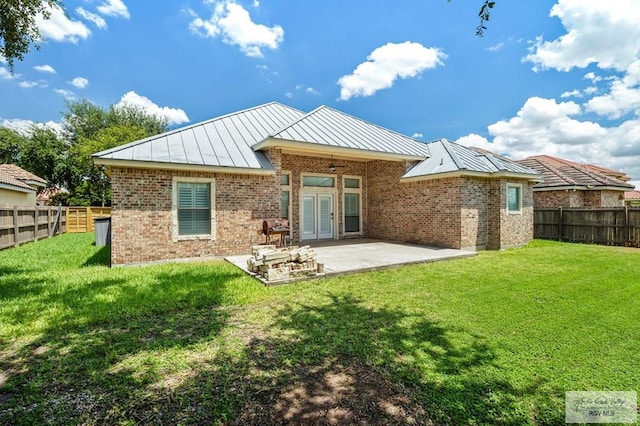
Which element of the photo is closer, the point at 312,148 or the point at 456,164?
the point at 312,148

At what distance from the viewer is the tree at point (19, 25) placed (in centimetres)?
690

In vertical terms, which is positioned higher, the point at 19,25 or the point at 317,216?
the point at 19,25

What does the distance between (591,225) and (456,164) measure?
24.8 ft

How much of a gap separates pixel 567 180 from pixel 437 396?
18.5m

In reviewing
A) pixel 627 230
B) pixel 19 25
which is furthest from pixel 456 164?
pixel 19 25

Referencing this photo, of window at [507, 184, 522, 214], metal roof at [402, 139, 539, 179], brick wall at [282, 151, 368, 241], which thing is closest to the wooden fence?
brick wall at [282, 151, 368, 241]

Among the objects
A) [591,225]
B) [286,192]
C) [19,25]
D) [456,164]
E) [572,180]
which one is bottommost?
[591,225]

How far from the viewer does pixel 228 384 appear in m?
2.79

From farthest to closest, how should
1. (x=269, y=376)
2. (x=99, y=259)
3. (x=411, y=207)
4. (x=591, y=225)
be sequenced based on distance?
(x=591, y=225) → (x=411, y=207) → (x=99, y=259) → (x=269, y=376)

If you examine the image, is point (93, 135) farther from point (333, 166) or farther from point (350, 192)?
point (350, 192)

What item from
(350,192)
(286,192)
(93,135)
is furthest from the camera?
(93,135)

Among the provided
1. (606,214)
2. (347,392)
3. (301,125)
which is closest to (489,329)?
(347,392)

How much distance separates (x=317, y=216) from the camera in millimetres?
13156

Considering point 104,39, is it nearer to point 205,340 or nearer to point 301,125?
point 301,125
